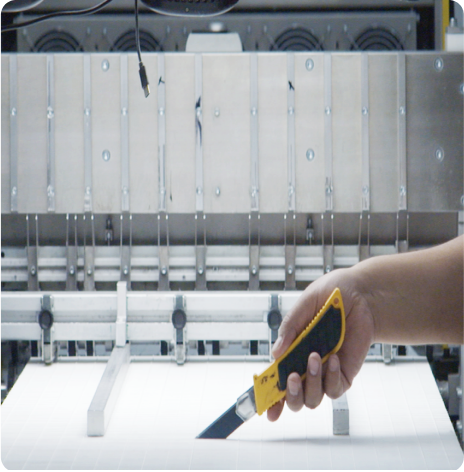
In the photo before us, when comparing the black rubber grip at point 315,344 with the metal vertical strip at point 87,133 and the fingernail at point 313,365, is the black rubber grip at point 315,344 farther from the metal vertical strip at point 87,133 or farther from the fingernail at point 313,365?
the metal vertical strip at point 87,133

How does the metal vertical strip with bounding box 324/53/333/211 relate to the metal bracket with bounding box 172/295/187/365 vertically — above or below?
above

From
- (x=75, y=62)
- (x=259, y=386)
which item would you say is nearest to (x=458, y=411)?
(x=259, y=386)

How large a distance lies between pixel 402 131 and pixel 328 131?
0.37 meters

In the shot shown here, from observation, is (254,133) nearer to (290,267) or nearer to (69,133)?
(290,267)

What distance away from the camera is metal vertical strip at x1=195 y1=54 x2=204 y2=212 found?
3164 mm

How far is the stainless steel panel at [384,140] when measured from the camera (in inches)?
125

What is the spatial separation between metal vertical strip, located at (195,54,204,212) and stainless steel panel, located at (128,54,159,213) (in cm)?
21

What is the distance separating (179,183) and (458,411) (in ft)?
5.99

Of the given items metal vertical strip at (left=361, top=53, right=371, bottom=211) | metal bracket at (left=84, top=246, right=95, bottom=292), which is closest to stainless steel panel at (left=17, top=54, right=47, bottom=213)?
metal bracket at (left=84, top=246, right=95, bottom=292)

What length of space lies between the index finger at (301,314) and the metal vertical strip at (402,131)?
5.12 ft

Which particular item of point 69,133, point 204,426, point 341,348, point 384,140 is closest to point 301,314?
point 341,348

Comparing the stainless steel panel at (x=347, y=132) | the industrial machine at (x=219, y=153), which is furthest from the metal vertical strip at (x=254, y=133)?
the stainless steel panel at (x=347, y=132)

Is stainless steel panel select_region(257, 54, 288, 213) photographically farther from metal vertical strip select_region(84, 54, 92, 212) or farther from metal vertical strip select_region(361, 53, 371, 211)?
metal vertical strip select_region(84, 54, 92, 212)

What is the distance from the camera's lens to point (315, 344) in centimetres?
164
